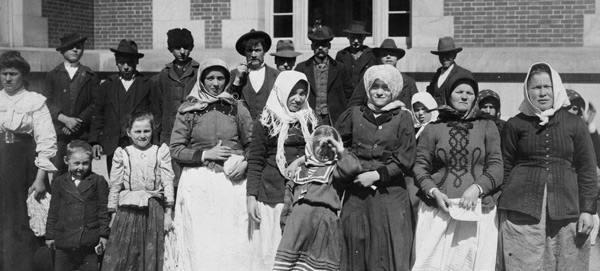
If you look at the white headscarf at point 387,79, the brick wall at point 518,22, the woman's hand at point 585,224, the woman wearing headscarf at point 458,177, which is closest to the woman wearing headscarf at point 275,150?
the white headscarf at point 387,79

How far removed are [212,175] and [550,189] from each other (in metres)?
2.47

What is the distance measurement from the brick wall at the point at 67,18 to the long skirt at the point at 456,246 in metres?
6.55

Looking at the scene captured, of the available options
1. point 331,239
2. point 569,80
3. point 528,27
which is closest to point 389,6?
point 528,27

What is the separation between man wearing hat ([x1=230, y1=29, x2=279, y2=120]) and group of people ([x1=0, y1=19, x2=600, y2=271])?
3.48ft

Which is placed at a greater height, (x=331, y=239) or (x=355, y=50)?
(x=355, y=50)

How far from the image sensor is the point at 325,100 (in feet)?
26.6

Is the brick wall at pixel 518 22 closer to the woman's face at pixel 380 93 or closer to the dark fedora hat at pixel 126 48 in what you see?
the dark fedora hat at pixel 126 48

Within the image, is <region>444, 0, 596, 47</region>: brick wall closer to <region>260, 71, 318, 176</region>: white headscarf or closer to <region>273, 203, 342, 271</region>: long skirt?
<region>260, 71, 318, 176</region>: white headscarf

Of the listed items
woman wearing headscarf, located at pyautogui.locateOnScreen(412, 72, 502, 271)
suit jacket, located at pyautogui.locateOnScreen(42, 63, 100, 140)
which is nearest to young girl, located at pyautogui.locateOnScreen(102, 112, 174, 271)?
suit jacket, located at pyautogui.locateOnScreen(42, 63, 100, 140)

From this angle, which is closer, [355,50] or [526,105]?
[526,105]

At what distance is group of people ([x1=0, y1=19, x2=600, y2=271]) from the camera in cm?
560

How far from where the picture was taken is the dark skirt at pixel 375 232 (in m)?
5.55

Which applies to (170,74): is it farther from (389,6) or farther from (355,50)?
(389,6)

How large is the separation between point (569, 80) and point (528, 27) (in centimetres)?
80
